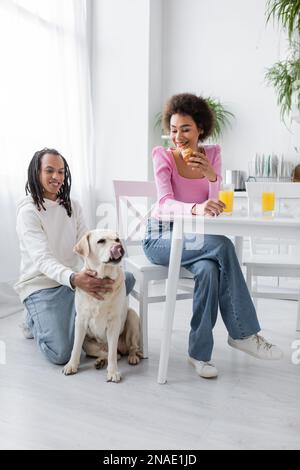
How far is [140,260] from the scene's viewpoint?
2.03 m

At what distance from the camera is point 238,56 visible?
3611mm

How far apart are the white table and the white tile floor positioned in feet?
0.57

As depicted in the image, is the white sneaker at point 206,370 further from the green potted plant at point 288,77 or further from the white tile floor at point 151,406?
the green potted plant at point 288,77

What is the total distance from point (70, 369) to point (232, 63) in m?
2.87

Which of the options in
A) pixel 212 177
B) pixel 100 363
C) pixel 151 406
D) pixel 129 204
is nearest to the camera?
pixel 151 406

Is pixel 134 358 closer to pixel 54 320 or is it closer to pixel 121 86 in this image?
pixel 54 320

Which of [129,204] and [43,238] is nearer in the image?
[43,238]

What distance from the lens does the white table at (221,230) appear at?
1.48m

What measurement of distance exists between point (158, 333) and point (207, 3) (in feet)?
9.28

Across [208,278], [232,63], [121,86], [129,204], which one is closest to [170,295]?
[208,278]

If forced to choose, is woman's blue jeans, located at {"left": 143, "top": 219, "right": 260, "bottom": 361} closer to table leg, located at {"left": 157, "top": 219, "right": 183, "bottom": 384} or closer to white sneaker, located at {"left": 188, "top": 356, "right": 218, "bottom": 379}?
white sneaker, located at {"left": 188, "top": 356, "right": 218, "bottom": 379}

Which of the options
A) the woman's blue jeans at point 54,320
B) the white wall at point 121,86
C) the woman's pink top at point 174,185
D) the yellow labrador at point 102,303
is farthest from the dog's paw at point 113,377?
the white wall at point 121,86

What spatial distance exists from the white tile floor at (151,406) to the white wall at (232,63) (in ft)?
6.69

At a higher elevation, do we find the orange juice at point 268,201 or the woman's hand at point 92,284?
the orange juice at point 268,201
